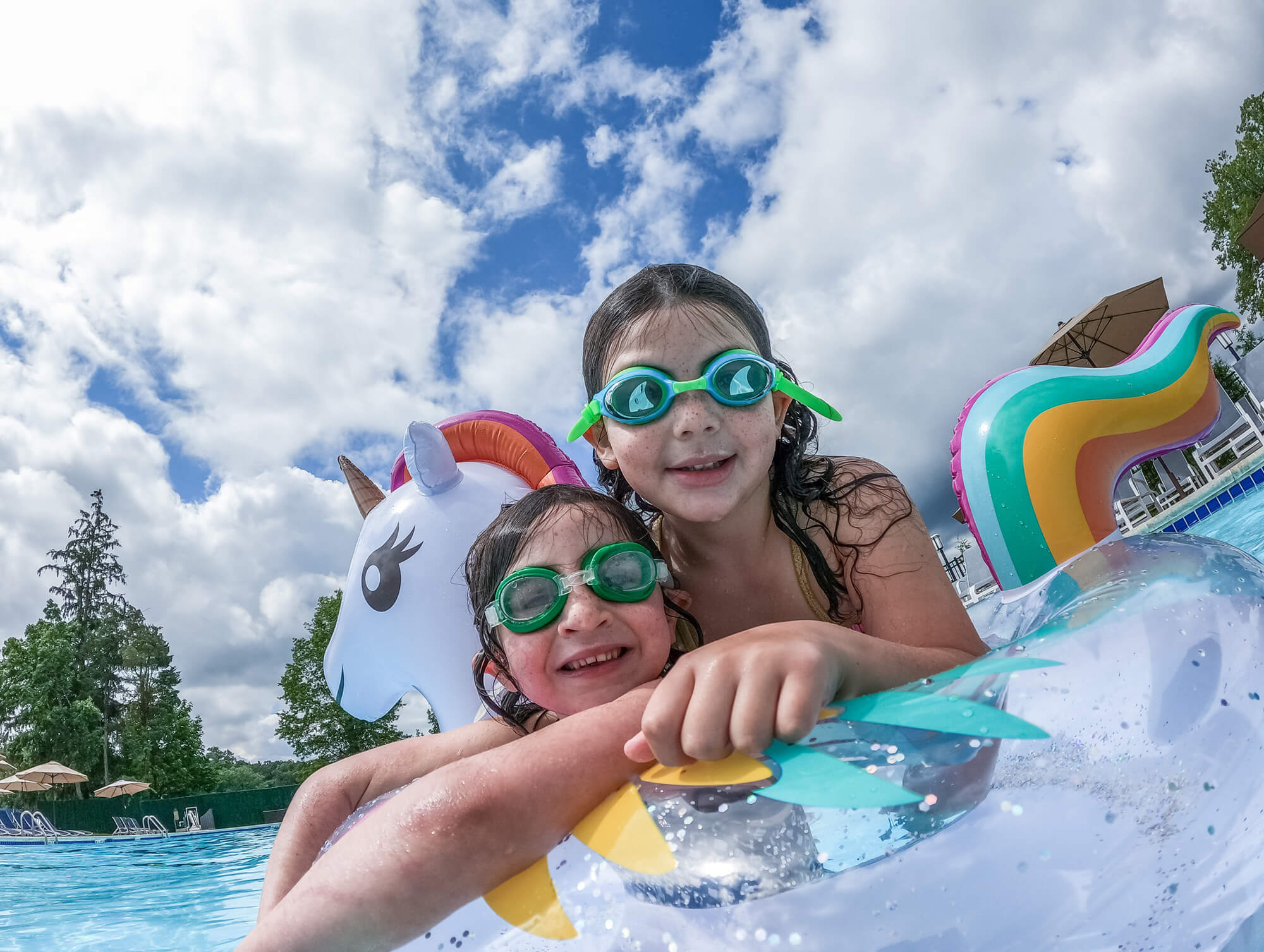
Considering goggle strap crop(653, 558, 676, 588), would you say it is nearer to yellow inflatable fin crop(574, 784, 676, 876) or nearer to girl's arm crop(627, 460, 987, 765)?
girl's arm crop(627, 460, 987, 765)

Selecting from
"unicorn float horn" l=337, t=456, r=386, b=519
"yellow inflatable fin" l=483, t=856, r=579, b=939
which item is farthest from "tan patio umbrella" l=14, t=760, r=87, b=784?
"yellow inflatable fin" l=483, t=856, r=579, b=939

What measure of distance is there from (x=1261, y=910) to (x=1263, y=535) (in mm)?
7958

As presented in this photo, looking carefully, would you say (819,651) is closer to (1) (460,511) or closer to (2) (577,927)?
(2) (577,927)

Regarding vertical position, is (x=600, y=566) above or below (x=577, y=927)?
above

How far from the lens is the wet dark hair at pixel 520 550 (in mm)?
1933

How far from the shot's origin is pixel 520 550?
6.20 ft

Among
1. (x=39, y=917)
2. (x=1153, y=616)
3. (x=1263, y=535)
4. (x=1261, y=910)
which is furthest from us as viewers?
→ (x=1263, y=535)

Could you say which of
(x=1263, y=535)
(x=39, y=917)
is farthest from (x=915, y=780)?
(x=1263, y=535)

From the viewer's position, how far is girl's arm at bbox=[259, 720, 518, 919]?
1.98m

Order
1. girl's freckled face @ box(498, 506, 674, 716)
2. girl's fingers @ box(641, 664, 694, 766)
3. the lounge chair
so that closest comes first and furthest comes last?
1. girl's fingers @ box(641, 664, 694, 766)
2. girl's freckled face @ box(498, 506, 674, 716)
3. the lounge chair

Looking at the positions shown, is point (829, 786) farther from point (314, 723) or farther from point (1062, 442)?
point (314, 723)

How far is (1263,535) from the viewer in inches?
284

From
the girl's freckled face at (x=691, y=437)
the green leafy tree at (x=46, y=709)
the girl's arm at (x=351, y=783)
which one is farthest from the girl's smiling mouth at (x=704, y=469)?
the green leafy tree at (x=46, y=709)

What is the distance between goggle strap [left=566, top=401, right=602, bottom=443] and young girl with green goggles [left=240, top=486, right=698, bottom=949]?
7.5 inches
